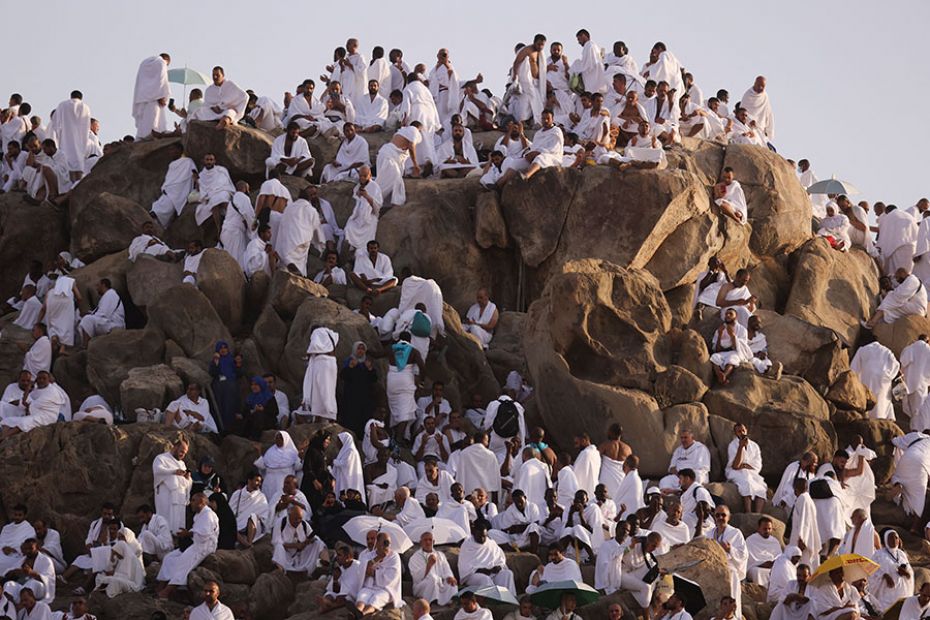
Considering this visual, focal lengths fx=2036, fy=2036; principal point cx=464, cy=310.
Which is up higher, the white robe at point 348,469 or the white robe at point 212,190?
the white robe at point 212,190

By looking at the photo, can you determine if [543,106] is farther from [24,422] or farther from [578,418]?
[24,422]

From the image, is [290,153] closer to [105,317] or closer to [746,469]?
[105,317]

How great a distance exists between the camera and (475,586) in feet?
85.5

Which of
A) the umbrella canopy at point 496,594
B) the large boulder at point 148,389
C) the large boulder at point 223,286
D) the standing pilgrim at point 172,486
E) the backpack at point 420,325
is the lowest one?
the umbrella canopy at point 496,594

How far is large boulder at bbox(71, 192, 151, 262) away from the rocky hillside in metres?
0.04

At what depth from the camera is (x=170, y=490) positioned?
28.5 m

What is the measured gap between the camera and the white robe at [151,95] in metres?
38.9

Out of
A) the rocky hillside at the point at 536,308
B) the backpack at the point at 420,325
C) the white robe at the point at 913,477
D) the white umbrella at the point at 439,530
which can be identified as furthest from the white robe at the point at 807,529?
the backpack at the point at 420,325

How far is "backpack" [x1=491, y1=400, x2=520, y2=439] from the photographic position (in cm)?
3075

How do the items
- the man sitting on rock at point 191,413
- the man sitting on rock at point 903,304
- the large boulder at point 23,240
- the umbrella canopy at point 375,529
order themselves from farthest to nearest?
the large boulder at point 23,240 → the man sitting on rock at point 903,304 → the man sitting on rock at point 191,413 → the umbrella canopy at point 375,529

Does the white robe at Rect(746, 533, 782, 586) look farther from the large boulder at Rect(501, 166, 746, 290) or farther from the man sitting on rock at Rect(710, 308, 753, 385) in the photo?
the large boulder at Rect(501, 166, 746, 290)

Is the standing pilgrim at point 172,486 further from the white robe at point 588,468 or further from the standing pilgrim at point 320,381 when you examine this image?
the white robe at point 588,468

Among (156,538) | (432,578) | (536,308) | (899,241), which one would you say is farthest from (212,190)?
(899,241)

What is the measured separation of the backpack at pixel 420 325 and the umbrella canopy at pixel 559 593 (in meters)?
7.55
